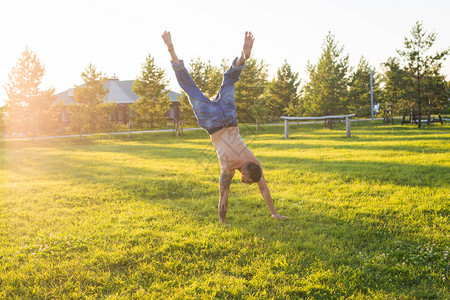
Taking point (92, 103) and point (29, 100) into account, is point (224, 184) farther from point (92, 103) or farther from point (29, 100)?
point (29, 100)

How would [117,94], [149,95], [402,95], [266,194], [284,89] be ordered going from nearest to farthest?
[266,194], [402,95], [149,95], [284,89], [117,94]

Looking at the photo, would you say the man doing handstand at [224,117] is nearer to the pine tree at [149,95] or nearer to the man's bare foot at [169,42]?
the man's bare foot at [169,42]

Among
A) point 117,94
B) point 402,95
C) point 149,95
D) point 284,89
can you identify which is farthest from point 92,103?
point 402,95

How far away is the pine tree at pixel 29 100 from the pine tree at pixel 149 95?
39.9 ft

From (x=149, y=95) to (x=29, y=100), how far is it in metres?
14.9

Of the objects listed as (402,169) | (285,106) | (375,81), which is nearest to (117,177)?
(402,169)

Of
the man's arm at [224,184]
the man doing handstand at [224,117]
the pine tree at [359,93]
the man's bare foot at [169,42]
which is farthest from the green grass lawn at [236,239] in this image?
the pine tree at [359,93]

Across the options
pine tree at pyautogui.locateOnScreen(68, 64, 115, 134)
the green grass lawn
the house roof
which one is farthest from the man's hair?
the house roof

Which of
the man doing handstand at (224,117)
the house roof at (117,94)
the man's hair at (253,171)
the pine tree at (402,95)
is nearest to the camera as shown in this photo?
the man's hair at (253,171)

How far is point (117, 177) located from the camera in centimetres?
978

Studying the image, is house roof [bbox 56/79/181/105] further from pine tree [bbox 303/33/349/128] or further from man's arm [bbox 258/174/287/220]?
man's arm [bbox 258/174/287/220]

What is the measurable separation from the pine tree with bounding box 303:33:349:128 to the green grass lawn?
2363 centimetres

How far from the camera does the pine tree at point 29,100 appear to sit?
109 feet

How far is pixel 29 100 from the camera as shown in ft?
113
